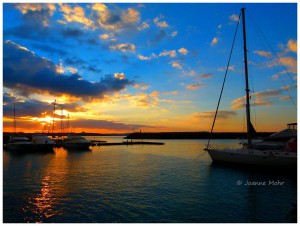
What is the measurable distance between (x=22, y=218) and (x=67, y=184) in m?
9.07

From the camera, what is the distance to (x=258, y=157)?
91.3 ft

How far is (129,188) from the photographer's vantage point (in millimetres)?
21094

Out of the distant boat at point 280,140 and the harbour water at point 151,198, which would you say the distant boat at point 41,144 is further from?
the distant boat at point 280,140

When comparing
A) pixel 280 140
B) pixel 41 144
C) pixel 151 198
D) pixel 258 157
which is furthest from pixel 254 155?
pixel 41 144

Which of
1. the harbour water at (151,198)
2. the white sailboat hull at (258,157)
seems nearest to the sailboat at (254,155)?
the white sailboat hull at (258,157)

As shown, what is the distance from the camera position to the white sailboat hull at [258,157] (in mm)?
25891

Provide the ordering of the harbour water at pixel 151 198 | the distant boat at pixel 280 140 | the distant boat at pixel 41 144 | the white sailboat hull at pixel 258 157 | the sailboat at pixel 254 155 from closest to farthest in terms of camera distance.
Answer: the harbour water at pixel 151 198
the white sailboat hull at pixel 258 157
the sailboat at pixel 254 155
the distant boat at pixel 280 140
the distant boat at pixel 41 144

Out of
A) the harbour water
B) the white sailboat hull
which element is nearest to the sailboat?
the white sailboat hull

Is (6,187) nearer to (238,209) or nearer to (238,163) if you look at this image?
(238,209)

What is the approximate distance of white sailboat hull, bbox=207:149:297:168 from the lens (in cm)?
2589

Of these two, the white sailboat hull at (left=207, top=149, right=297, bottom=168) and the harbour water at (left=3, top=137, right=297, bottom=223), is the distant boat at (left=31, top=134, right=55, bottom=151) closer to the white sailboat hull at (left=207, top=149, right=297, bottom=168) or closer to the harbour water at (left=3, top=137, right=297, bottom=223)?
the harbour water at (left=3, top=137, right=297, bottom=223)

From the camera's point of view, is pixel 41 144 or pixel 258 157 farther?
pixel 41 144

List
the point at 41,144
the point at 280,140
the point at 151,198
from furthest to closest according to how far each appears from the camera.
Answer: the point at 41,144 → the point at 280,140 → the point at 151,198

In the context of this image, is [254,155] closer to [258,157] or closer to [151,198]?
[258,157]
